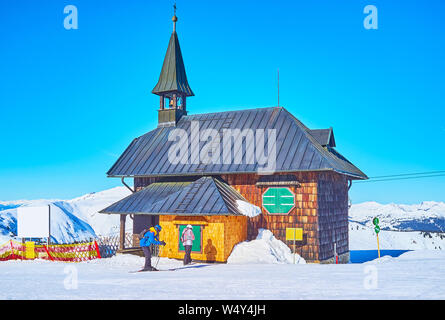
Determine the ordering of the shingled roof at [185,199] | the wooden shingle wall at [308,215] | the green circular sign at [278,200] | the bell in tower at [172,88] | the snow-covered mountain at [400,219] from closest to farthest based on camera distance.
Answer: the shingled roof at [185,199] → the wooden shingle wall at [308,215] → the green circular sign at [278,200] → the bell in tower at [172,88] → the snow-covered mountain at [400,219]

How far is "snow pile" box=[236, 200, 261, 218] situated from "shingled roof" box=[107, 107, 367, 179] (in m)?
1.60

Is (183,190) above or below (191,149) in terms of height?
below

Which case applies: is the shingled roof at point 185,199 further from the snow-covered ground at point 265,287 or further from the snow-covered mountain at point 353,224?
the snow-covered mountain at point 353,224

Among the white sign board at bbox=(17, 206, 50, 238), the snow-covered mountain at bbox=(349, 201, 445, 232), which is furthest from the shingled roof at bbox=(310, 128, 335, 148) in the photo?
the snow-covered mountain at bbox=(349, 201, 445, 232)

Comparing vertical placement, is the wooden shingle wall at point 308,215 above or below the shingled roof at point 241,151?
below

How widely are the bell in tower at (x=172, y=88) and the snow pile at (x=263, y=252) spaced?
10.3 meters

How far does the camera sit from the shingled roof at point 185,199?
743 inches

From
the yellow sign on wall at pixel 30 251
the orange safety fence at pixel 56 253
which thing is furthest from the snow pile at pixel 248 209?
the yellow sign on wall at pixel 30 251

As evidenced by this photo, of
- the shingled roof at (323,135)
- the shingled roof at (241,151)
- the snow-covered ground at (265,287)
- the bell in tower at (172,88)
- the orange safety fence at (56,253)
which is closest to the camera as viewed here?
the snow-covered ground at (265,287)

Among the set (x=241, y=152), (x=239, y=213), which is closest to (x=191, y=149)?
(x=241, y=152)

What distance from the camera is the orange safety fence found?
21.0 metres

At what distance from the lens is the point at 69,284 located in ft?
35.7
